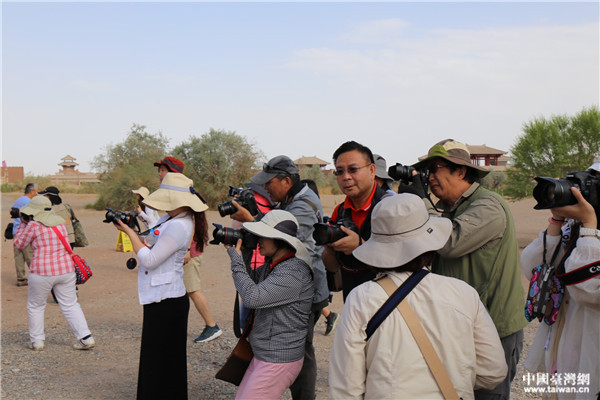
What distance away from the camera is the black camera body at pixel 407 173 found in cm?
351

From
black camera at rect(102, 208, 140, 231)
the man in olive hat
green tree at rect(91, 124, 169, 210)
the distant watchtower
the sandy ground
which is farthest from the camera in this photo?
the distant watchtower

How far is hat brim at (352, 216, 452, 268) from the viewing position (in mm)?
2416

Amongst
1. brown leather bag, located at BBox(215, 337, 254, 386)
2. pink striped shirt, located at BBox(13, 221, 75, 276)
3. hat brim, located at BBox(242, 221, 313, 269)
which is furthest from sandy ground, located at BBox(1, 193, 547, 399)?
hat brim, located at BBox(242, 221, 313, 269)

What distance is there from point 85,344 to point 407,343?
5.34m

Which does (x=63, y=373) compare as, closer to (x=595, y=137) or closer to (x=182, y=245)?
(x=182, y=245)

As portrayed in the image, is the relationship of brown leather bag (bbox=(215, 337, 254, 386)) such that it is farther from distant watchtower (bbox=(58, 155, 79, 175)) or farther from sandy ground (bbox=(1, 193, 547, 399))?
distant watchtower (bbox=(58, 155, 79, 175))

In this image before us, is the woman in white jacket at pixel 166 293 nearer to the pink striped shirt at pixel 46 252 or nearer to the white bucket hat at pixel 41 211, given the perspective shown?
the pink striped shirt at pixel 46 252

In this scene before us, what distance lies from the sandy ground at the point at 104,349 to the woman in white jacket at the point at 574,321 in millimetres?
2383

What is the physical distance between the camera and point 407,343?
2277 mm

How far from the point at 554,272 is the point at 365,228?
1.16 meters

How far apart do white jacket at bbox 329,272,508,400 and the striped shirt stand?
1.10m

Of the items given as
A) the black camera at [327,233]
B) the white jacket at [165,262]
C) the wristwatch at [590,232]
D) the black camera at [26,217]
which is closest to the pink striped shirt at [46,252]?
the black camera at [26,217]

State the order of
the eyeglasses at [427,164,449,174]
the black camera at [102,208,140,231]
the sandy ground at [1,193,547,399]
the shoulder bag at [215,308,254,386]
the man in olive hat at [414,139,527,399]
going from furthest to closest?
1. the sandy ground at [1,193,547,399]
2. the black camera at [102,208,140,231]
3. the shoulder bag at [215,308,254,386]
4. the eyeglasses at [427,164,449,174]
5. the man in olive hat at [414,139,527,399]

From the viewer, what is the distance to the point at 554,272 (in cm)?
296
